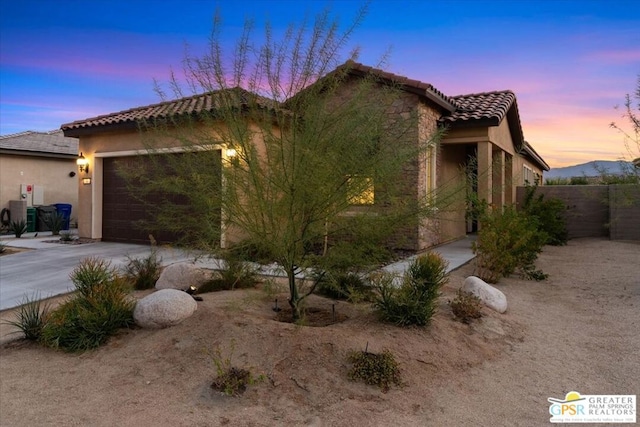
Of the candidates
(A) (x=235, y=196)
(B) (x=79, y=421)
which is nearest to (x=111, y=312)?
(B) (x=79, y=421)

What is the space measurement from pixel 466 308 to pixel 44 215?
59.4ft

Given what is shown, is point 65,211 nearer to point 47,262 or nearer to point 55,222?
point 55,222

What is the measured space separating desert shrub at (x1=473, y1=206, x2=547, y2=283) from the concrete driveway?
5085 mm

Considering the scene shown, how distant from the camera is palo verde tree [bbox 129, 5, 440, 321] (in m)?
4.59

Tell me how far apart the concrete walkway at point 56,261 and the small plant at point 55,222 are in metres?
0.94

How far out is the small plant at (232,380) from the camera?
3.99 meters

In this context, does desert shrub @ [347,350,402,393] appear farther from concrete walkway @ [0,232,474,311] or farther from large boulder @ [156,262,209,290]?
large boulder @ [156,262,209,290]

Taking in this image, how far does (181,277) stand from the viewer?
7320mm

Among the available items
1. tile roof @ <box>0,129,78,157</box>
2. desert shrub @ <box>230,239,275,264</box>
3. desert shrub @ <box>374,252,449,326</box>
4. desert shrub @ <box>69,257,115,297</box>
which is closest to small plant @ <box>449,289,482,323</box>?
desert shrub @ <box>374,252,449,326</box>

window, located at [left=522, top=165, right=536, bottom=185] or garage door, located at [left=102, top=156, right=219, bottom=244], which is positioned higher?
window, located at [left=522, top=165, right=536, bottom=185]

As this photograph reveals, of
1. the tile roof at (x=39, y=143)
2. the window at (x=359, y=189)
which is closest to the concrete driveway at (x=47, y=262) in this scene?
the window at (x=359, y=189)

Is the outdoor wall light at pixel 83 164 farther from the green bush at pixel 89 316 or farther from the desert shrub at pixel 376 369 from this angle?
the desert shrub at pixel 376 369

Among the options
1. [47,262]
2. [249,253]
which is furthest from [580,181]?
[47,262]

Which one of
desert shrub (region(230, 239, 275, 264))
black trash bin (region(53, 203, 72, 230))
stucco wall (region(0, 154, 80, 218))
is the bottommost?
desert shrub (region(230, 239, 275, 264))
